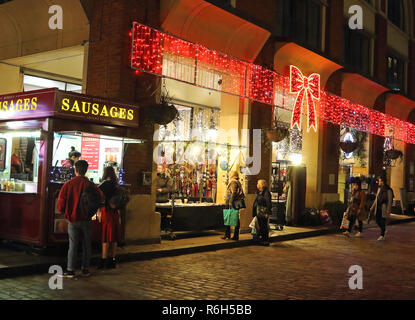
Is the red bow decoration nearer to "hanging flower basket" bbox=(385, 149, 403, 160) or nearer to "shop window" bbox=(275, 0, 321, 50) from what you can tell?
"shop window" bbox=(275, 0, 321, 50)

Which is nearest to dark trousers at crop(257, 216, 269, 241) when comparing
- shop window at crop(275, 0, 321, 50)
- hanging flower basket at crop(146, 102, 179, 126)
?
hanging flower basket at crop(146, 102, 179, 126)

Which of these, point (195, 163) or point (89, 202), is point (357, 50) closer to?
point (195, 163)

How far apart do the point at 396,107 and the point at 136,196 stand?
758 inches

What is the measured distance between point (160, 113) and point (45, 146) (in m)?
2.95

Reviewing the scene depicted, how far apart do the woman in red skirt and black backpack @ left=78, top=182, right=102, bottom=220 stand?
27.8 inches

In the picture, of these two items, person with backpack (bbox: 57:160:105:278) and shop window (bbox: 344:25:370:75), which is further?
shop window (bbox: 344:25:370:75)

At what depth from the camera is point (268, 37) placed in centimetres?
1554

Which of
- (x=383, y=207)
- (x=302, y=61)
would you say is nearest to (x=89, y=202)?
(x=383, y=207)

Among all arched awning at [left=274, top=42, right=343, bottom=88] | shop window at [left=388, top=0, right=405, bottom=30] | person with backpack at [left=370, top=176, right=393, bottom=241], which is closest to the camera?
person with backpack at [left=370, top=176, right=393, bottom=241]

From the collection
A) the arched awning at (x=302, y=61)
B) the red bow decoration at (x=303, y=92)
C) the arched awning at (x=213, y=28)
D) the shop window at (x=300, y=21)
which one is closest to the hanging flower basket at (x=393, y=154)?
the arched awning at (x=302, y=61)

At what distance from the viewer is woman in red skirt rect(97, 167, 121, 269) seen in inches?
351

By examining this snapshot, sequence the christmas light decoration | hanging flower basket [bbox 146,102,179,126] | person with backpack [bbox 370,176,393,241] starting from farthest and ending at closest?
person with backpack [bbox 370,176,393,241], the christmas light decoration, hanging flower basket [bbox 146,102,179,126]

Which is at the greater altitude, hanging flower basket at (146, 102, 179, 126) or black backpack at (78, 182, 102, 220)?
hanging flower basket at (146, 102, 179, 126)

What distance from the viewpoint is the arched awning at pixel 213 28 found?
41.5ft
